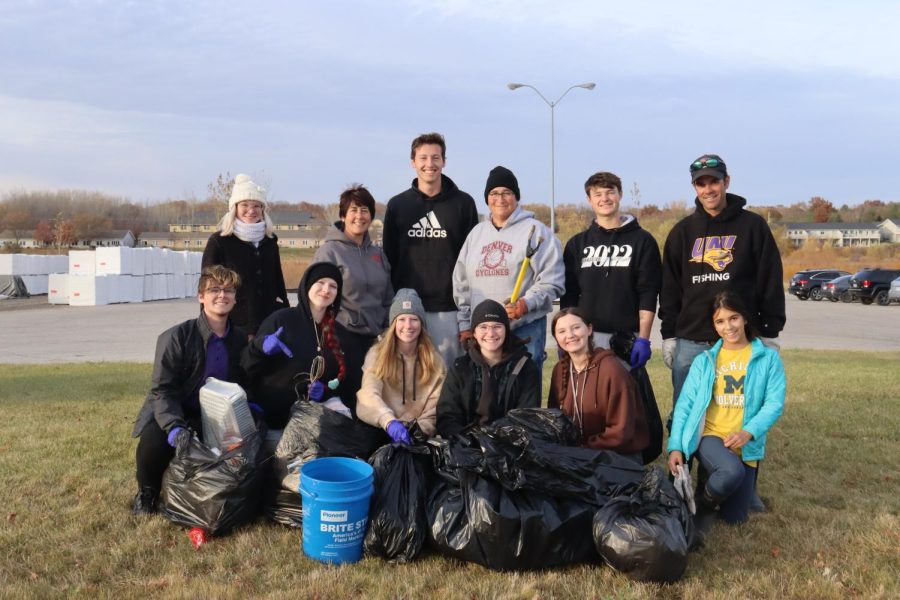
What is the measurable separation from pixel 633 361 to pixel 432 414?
1235mm

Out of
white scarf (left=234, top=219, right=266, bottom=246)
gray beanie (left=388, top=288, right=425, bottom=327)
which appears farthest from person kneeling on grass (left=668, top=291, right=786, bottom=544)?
white scarf (left=234, top=219, right=266, bottom=246)

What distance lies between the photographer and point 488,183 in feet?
14.9

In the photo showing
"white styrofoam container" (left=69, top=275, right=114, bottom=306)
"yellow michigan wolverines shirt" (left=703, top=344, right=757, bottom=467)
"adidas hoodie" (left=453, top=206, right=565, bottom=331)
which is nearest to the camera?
"yellow michigan wolverines shirt" (left=703, top=344, right=757, bottom=467)

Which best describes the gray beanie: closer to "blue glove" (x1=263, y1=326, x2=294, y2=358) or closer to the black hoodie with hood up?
the black hoodie with hood up

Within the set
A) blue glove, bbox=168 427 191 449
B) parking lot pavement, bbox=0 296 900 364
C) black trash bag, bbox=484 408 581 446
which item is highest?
black trash bag, bbox=484 408 581 446

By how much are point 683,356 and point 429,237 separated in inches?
73.4

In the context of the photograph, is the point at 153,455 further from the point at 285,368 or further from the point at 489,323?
the point at 489,323

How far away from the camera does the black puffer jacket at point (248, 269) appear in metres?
4.75

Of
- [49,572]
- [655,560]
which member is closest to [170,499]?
[49,572]

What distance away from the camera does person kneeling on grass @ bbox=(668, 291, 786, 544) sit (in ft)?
12.7

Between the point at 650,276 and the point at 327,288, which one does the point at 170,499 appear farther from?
the point at 650,276

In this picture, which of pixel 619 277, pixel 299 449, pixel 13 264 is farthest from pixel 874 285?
pixel 13 264

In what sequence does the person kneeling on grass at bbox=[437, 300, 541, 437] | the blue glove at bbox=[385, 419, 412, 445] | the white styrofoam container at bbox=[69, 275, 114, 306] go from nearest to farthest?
the blue glove at bbox=[385, 419, 412, 445]
the person kneeling on grass at bbox=[437, 300, 541, 437]
the white styrofoam container at bbox=[69, 275, 114, 306]

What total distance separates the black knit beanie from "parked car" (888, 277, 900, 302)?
1099 inches
